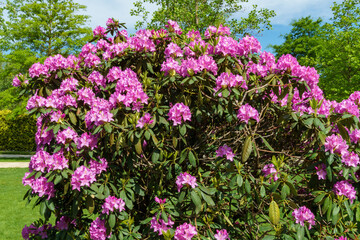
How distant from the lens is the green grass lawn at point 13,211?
5.32 meters

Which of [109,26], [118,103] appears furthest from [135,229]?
[109,26]

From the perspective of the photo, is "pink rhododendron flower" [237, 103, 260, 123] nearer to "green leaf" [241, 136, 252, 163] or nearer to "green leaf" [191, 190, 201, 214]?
"green leaf" [241, 136, 252, 163]

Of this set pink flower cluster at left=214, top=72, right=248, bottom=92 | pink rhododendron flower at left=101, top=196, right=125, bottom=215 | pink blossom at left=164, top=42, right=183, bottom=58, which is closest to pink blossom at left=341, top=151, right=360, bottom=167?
pink flower cluster at left=214, top=72, right=248, bottom=92

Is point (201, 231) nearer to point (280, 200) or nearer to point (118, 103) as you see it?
point (280, 200)

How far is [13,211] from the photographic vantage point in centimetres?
646

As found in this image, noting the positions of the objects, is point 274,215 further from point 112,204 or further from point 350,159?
point 112,204

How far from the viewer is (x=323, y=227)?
239cm

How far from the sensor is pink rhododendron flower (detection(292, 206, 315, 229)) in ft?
7.22

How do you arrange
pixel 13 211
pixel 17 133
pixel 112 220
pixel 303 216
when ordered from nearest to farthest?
1. pixel 303 216
2. pixel 112 220
3. pixel 13 211
4. pixel 17 133

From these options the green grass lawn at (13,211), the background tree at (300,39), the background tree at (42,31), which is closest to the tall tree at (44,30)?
the background tree at (42,31)

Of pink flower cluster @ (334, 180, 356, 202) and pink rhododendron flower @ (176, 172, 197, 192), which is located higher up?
pink flower cluster @ (334, 180, 356, 202)

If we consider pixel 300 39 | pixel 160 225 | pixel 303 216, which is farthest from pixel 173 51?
pixel 300 39

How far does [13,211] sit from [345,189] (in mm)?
6500

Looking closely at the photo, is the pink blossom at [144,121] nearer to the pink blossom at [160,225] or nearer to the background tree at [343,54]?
the pink blossom at [160,225]
